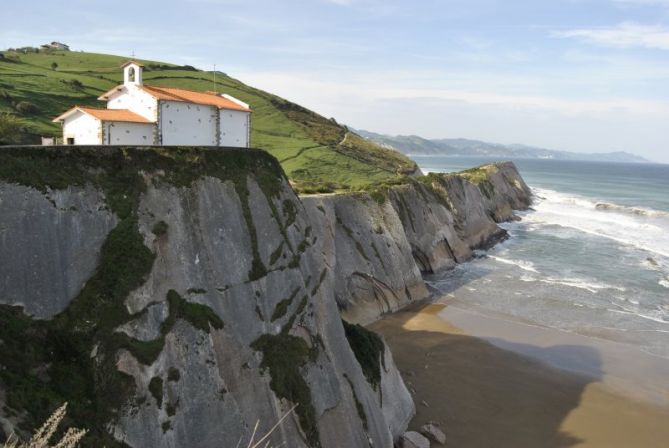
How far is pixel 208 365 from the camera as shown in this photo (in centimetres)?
1744

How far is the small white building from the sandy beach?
18890 millimetres

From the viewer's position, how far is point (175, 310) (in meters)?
17.2

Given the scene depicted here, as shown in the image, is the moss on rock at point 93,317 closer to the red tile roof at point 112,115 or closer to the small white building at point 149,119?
the red tile roof at point 112,115

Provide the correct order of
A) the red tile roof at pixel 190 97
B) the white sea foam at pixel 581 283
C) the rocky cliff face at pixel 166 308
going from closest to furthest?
the rocky cliff face at pixel 166 308
the red tile roof at pixel 190 97
the white sea foam at pixel 581 283

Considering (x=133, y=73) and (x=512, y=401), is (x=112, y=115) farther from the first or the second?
(x=512, y=401)

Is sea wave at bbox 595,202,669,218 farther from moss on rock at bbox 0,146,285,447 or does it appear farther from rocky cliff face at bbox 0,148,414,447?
moss on rock at bbox 0,146,285,447

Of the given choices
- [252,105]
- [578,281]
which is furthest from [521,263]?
[252,105]

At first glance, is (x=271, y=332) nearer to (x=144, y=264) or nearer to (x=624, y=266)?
(x=144, y=264)

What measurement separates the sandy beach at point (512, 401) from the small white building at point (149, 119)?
18890 mm

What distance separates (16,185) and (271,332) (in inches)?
397

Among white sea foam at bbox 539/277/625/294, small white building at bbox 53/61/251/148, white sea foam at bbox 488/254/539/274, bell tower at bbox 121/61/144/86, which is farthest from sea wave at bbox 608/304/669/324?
bell tower at bbox 121/61/144/86

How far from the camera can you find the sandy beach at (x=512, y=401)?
26.1 meters

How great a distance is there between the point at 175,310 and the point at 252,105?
112 metres

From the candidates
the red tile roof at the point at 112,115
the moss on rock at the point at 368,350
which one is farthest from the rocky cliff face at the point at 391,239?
the red tile roof at the point at 112,115
